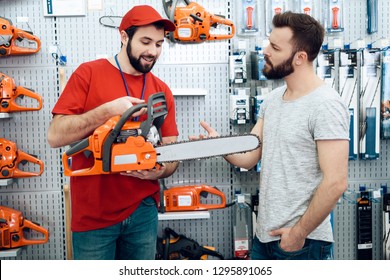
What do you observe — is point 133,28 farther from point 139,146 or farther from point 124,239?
point 124,239

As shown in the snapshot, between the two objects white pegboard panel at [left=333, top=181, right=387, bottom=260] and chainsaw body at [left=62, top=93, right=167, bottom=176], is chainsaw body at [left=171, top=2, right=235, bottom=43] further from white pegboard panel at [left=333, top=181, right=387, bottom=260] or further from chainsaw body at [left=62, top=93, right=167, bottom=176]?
white pegboard panel at [left=333, top=181, right=387, bottom=260]

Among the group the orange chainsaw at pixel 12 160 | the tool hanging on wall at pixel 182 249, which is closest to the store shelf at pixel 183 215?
the tool hanging on wall at pixel 182 249

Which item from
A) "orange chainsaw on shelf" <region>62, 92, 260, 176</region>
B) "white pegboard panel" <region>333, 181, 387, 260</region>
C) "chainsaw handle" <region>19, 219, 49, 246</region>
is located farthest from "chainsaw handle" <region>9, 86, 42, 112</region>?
"white pegboard panel" <region>333, 181, 387, 260</region>

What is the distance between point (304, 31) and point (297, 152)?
475mm

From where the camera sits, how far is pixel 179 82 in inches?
115

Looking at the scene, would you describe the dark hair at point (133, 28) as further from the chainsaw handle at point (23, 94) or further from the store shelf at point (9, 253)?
the store shelf at point (9, 253)

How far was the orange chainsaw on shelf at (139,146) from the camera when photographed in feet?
4.97

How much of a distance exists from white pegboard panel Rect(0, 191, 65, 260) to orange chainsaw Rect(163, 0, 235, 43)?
147 cm

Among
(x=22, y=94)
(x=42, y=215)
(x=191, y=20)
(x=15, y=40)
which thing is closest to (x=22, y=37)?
(x=15, y=40)

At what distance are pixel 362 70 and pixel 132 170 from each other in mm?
2050

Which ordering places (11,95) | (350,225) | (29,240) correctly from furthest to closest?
(350,225)
(29,240)
(11,95)

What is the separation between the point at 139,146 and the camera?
4.98 feet

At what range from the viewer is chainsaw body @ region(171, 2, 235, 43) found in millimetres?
2678
